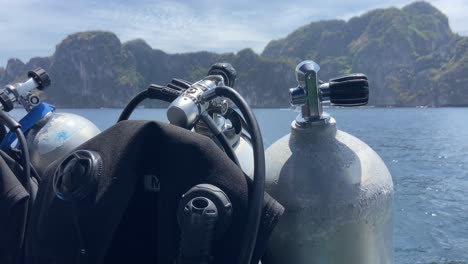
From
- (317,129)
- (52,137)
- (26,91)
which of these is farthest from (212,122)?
(26,91)

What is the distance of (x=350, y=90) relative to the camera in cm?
188

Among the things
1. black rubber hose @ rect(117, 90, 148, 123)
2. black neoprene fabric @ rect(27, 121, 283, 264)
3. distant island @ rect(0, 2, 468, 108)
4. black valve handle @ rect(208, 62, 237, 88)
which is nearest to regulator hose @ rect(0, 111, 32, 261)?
black neoprene fabric @ rect(27, 121, 283, 264)

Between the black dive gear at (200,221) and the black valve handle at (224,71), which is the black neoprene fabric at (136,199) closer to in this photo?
the black dive gear at (200,221)

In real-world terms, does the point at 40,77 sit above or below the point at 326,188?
above

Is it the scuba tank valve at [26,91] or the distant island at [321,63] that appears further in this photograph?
the distant island at [321,63]

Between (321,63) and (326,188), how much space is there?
157047 mm

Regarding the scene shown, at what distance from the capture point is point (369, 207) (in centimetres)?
182

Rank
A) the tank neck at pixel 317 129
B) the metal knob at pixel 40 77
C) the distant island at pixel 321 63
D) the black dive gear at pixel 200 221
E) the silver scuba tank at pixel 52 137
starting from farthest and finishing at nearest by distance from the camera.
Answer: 1. the distant island at pixel 321 63
2. the metal knob at pixel 40 77
3. the silver scuba tank at pixel 52 137
4. the tank neck at pixel 317 129
5. the black dive gear at pixel 200 221

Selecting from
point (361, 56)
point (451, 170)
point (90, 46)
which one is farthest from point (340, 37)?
point (451, 170)

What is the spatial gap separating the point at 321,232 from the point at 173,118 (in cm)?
67

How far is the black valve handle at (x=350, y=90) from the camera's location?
1.87 m

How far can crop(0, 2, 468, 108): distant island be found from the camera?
12056cm

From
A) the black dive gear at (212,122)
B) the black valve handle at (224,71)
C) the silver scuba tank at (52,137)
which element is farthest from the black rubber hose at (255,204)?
the silver scuba tank at (52,137)

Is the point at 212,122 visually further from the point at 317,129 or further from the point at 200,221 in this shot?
the point at 200,221
